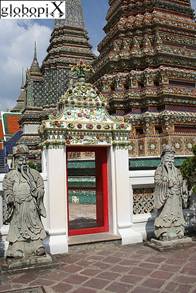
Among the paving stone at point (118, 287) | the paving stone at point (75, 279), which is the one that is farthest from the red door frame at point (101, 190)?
the paving stone at point (118, 287)

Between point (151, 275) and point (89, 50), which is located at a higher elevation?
point (89, 50)

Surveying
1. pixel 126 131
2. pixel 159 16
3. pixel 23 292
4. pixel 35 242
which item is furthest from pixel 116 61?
pixel 23 292

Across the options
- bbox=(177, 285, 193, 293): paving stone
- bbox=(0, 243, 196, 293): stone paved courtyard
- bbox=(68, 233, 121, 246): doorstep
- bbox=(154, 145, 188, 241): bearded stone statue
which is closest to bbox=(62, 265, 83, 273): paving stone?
bbox=(0, 243, 196, 293): stone paved courtyard

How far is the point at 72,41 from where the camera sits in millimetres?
30719

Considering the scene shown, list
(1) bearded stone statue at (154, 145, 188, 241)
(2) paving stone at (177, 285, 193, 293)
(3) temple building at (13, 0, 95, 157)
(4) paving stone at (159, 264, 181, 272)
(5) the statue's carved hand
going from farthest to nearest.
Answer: (3) temple building at (13, 0, 95, 157)
(1) bearded stone statue at (154, 145, 188, 241)
(5) the statue's carved hand
(4) paving stone at (159, 264, 181, 272)
(2) paving stone at (177, 285, 193, 293)

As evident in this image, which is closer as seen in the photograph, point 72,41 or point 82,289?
point 82,289

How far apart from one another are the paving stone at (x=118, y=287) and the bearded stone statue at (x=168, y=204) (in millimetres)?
2392

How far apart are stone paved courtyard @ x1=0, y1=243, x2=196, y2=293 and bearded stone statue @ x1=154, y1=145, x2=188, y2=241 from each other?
0.48 meters

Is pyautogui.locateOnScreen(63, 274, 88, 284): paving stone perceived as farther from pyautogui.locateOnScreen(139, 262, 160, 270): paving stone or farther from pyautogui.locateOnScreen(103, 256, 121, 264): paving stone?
pyautogui.locateOnScreen(139, 262, 160, 270): paving stone

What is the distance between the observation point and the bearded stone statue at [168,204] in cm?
739

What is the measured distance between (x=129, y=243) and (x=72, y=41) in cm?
2579

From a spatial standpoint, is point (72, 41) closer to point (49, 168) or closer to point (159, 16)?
point (159, 16)

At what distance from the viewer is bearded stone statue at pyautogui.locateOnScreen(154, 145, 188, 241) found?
739cm

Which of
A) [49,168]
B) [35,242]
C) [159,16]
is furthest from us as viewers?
[159,16]
